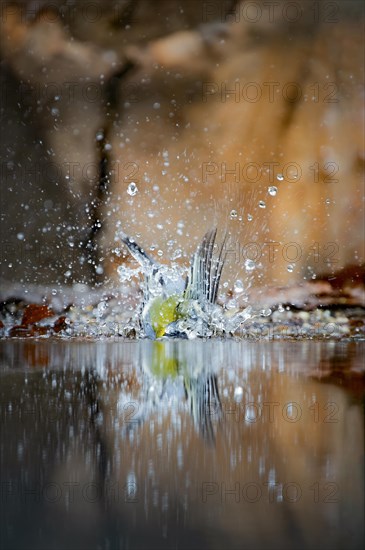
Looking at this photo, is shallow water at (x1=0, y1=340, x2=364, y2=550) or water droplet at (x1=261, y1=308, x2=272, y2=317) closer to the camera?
shallow water at (x1=0, y1=340, x2=364, y2=550)

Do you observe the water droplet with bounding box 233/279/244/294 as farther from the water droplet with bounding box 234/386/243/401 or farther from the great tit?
the water droplet with bounding box 234/386/243/401

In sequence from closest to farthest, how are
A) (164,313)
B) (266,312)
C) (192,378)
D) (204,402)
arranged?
(204,402), (192,378), (164,313), (266,312)

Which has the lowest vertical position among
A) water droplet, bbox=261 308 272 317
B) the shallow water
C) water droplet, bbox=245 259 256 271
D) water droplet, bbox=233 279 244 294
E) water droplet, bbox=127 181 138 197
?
the shallow water

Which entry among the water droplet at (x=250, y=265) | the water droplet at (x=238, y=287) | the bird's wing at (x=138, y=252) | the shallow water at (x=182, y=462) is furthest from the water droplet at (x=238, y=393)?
the water droplet at (x=250, y=265)

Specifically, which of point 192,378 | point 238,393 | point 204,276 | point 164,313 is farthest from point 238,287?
point 238,393

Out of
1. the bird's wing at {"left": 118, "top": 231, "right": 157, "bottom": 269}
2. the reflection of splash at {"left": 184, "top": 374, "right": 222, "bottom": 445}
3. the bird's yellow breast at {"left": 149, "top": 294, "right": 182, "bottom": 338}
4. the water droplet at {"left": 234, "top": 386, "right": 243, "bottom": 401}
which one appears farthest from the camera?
the bird's wing at {"left": 118, "top": 231, "right": 157, "bottom": 269}

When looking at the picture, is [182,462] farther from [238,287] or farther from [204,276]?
[238,287]

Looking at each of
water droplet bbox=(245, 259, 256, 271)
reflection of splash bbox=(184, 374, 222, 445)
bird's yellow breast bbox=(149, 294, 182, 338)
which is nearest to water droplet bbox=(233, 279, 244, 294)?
water droplet bbox=(245, 259, 256, 271)

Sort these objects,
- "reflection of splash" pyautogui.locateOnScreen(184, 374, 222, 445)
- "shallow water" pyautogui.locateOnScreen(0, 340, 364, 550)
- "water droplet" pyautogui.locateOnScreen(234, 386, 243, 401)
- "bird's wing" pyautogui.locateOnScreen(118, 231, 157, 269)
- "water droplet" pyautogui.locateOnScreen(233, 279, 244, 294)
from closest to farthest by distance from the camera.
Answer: "shallow water" pyautogui.locateOnScreen(0, 340, 364, 550), "reflection of splash" pyautogui.locateOnScreen(184, 374, 222, 445), "water droplet" pyautogui.locateOnScreen(234, 386, 243, 401), "bird's wing" pyautogui.locateOnScreen(118, 231, 157, 269), "water droplet" pyautogui.locateOnScreen(233, 279, 244, 294)
